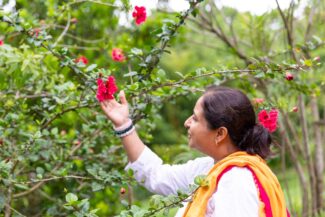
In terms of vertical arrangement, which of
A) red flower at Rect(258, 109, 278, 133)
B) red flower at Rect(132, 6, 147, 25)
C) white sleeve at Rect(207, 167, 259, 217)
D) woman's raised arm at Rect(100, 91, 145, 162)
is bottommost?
white sleeve at Rect(207, 167, 259, 217)

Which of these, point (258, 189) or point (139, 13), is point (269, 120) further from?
point (139, 13)

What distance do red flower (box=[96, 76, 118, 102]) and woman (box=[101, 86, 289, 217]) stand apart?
5cm

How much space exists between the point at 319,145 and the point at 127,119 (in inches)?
91.8

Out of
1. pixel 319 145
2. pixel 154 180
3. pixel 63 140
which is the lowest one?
pixel 319 145

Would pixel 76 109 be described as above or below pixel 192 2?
below

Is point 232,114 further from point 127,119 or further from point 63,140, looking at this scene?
point 63,140

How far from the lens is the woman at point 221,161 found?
80.4 inches

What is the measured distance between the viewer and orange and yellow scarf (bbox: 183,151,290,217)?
2.05m

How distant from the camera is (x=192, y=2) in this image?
2.53 metres

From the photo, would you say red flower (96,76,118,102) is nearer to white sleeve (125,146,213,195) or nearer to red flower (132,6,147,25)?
white sleeve (125,146,213,195)

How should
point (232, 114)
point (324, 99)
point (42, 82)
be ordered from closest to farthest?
1. point (232, 114)
2. point (42, 82)
3. point (324, 99)

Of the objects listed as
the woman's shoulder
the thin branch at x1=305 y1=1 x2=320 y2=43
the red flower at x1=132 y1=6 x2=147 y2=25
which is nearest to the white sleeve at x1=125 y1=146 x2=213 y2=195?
the woman's shoulder

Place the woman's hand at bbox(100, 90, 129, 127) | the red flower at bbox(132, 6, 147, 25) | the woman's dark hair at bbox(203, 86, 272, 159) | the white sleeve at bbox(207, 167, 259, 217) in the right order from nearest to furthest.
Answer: the white sleeve at bbox(207, 167, 259, 217), the woman's dark hair at bbox(203, 86, 272, 159), the woman's hand at bbox(100, 90, 129, 127), the red flower at bbox(132, 6, 147, 25)

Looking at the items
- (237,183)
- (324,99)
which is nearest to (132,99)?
(237,183)
